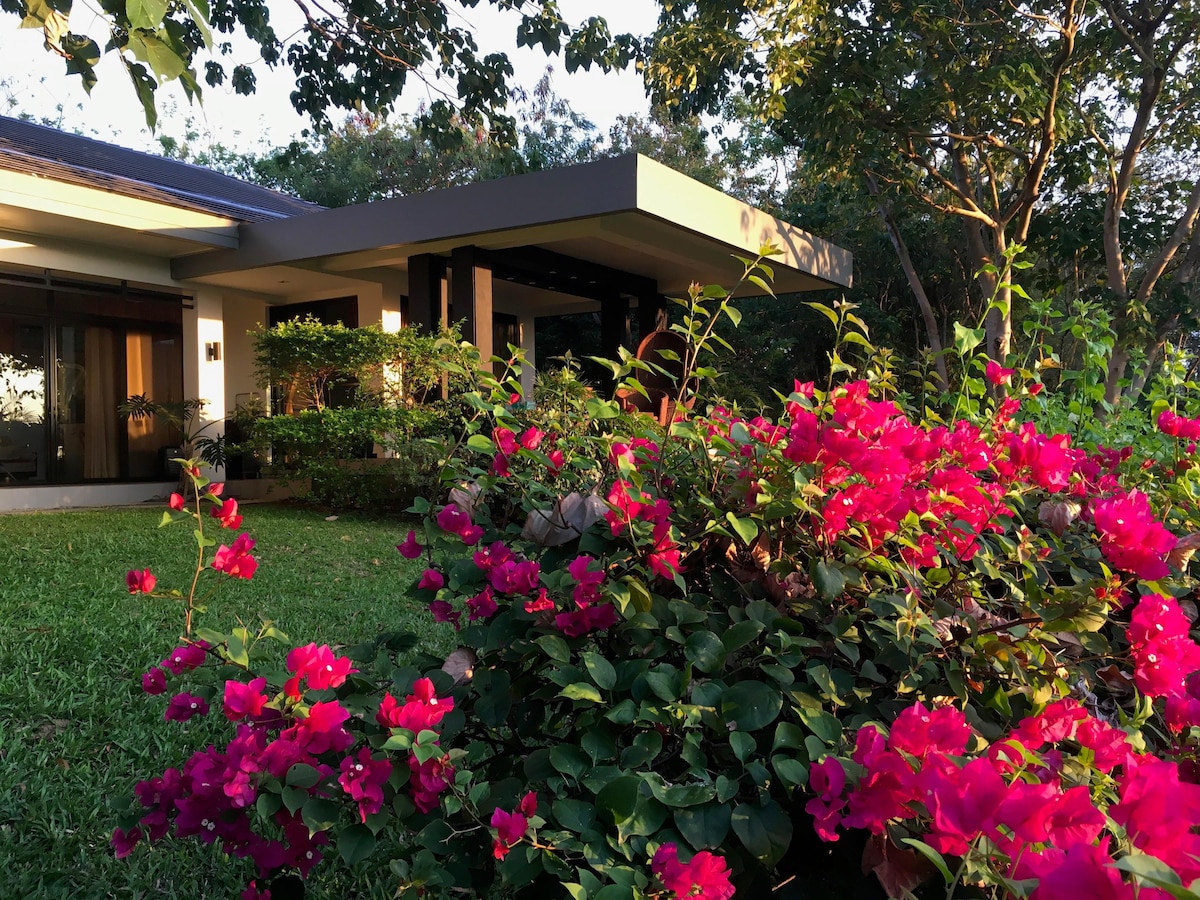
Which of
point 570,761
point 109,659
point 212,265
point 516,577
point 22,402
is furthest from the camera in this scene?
point 212,265

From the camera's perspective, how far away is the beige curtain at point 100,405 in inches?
385

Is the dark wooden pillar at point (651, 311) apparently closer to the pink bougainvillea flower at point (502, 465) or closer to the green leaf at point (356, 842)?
the pink bougainvillea flower at point (502, 465)

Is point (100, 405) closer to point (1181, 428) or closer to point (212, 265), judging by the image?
point (212, 265)

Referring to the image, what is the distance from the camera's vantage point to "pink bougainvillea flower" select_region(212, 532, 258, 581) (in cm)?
136

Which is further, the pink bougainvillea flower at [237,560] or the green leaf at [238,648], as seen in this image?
the pink bougainvillea flower at [237,560]

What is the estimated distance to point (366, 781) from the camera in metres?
1.08

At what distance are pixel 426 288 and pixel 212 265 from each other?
2.49 meters

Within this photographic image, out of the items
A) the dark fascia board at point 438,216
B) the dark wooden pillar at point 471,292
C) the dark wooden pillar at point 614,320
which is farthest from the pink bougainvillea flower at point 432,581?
the dark wooden pillar at point 614,320

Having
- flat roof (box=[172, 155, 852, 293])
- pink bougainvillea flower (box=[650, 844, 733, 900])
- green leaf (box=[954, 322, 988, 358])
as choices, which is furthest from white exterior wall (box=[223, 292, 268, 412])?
pink bougainvillea flower (box=[650, 844, 733, 900])

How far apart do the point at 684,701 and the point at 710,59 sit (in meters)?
8.99

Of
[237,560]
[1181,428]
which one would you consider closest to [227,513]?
[237,560]

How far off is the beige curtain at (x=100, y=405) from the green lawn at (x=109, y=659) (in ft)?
11.6

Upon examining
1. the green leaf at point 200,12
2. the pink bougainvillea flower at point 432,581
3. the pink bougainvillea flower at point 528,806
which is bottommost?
the pink bougainvillea flower at point 528,806

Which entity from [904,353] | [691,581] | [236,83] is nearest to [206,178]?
[236,83]
